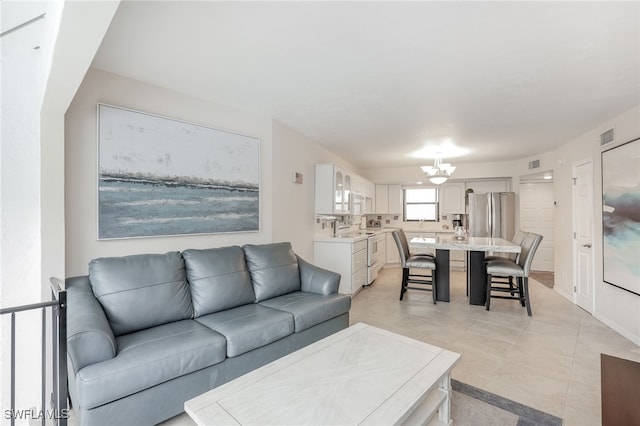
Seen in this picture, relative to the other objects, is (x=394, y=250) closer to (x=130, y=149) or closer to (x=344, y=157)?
(x=344, y=157)

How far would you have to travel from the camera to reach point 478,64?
2279mm

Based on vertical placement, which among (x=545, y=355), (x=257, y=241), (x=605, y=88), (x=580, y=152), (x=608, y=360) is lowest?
(x=545, y=355)

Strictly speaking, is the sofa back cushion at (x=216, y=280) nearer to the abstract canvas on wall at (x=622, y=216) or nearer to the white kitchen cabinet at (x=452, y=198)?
the abstract canvas on wall at (x=622, y=216)

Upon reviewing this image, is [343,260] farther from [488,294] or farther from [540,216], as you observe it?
[540,216]

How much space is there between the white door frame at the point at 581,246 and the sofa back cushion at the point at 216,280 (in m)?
4.29

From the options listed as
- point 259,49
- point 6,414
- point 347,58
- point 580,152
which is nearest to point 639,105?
point 580,152

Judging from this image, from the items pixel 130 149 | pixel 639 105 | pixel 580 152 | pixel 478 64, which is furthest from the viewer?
pixel 580 152

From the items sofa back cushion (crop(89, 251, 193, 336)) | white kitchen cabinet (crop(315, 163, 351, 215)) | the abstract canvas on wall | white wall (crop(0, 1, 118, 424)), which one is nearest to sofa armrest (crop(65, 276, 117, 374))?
Answer: sofa back cushion (crop(89, 251, 193, 336))

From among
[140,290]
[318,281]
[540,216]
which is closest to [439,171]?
[318,281]

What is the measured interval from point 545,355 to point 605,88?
2.45 metres

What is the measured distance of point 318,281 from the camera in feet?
10.5

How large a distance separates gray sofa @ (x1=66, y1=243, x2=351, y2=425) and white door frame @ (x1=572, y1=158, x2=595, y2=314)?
11.1 feet

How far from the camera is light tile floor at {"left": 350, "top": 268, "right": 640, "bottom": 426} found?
219 centimetres

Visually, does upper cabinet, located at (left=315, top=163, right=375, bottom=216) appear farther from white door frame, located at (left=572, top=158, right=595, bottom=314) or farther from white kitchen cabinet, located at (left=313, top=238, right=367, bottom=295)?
white door frame, located at (left=572, top=158, right=595, bottom=314)
